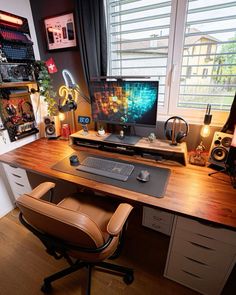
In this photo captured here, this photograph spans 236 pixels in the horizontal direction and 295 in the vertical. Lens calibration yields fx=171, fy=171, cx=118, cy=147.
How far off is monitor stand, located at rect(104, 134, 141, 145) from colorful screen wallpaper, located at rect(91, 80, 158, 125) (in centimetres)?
14

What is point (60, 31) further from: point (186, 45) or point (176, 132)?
point (176, 132)

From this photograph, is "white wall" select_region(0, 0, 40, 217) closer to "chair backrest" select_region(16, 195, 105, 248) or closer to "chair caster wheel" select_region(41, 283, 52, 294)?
"chair caster wheel" select_region(41, 283, 52, 294)

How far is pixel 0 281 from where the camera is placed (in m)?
1.23

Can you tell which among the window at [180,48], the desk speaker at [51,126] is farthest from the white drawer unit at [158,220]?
the desk speaker at [51,126]

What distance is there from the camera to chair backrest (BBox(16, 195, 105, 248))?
65 centimetres

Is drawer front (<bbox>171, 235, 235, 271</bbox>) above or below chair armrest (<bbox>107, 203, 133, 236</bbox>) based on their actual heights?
below

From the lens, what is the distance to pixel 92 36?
1.43 m

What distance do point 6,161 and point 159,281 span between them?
4.85ft

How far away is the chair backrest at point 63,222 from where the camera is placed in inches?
25.5

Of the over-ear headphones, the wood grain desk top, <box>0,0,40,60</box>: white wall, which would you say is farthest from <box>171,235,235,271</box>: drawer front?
<box>0,0,40,60</box>: white wall

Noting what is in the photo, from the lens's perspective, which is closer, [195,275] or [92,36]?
[195,275]

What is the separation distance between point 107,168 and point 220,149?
797 millimetres

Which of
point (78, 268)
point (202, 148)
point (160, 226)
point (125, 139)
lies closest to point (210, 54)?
point (202, 148)

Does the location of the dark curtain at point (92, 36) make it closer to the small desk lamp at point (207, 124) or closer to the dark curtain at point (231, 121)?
the small desk lamp at point (207, 124)
